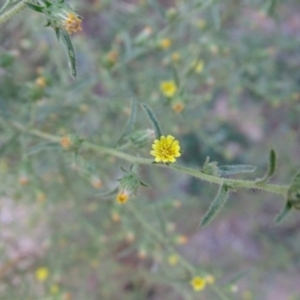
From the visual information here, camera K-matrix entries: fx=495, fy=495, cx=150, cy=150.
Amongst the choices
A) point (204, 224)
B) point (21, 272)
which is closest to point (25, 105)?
point (21, 272)

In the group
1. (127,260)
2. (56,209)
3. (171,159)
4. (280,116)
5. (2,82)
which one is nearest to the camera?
(171,159)

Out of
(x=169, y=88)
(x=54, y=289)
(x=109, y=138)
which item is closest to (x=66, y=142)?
(x=169, y=88)

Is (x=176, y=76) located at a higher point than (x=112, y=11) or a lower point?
higher

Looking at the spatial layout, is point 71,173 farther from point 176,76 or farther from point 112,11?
point 112,11

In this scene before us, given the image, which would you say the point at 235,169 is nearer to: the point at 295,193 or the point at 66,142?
the point at 295,193

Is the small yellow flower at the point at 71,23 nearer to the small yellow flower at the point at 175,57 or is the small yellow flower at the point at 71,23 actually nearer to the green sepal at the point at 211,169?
the green sepal at the point at 211,169

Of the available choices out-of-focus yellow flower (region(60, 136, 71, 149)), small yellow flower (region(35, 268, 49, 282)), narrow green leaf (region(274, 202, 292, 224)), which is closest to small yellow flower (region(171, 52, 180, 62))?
out-of-focus yellow flower (region(60, 136, 71, 149))
